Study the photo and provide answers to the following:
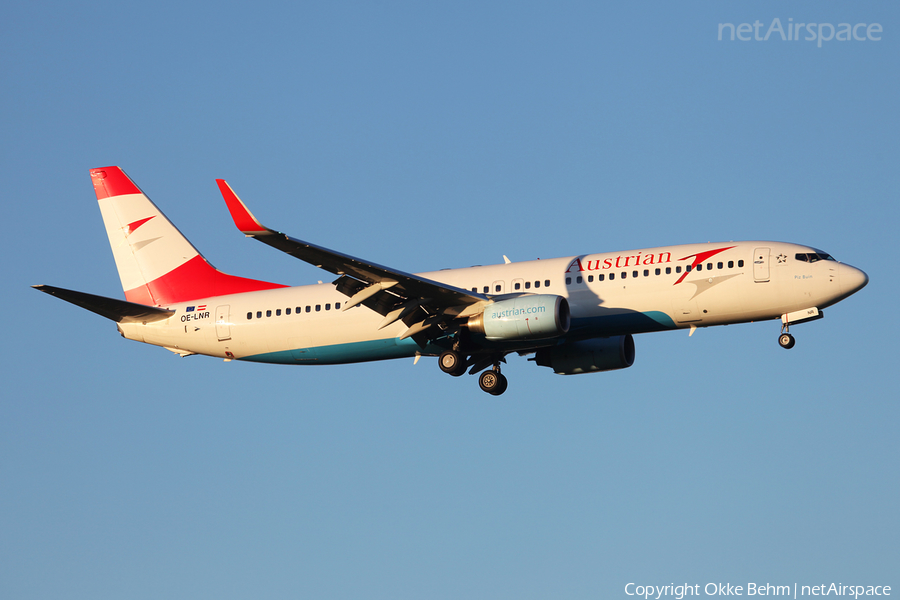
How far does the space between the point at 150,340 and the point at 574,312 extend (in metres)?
18.5

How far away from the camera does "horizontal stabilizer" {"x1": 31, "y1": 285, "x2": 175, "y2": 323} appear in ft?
134

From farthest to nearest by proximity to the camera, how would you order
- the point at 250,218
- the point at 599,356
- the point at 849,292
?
the point at 599,356 → the point at 849,292 → the point at 250,218

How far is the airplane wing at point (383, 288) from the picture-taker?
102 feet

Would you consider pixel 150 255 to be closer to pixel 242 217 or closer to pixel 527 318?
pixel 242 217

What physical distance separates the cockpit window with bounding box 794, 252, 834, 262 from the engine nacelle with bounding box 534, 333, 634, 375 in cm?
834

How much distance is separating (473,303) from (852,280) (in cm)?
1338

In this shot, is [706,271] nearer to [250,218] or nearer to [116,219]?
[250,218]

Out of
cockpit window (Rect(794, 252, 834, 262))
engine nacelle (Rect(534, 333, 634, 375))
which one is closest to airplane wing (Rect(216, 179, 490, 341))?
engine nacelle (Rect(534, 333, 634, 375))

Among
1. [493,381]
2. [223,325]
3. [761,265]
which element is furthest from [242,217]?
[761,265]

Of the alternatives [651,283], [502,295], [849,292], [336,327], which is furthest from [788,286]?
[336,327]

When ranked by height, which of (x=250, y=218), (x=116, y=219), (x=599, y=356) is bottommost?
(x=599, y=356)

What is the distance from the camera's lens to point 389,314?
128 ft

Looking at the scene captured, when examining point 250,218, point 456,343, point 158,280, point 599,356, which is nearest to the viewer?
point 250,218

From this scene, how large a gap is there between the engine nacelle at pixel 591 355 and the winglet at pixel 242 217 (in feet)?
51.6
